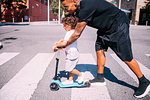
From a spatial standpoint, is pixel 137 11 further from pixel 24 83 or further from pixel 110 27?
pixel 24 83

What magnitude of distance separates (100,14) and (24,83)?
1989 mm

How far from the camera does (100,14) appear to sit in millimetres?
2371

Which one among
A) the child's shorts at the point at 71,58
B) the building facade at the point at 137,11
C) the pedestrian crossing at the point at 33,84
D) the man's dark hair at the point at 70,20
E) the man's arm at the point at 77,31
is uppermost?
the building facade at the point at 137,11

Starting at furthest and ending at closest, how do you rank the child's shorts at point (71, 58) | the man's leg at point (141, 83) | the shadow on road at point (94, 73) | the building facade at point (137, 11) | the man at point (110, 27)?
the building facade at point (137, 11) → the shadow on road at point (94, 73) → the child's shorts at point (71, 58) → the man's leg at point (141, 83) → the man at point (110, 27)

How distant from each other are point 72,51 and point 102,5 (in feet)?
3.06

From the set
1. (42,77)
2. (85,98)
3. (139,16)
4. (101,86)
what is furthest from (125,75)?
(139,16)

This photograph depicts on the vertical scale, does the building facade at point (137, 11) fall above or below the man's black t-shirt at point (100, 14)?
above

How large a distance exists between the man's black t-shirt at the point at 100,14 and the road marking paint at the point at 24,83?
5.24 feet

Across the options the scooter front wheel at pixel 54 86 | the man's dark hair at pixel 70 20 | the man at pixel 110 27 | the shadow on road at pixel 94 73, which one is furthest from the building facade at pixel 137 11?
the scooter front wheel at pixel 54 86

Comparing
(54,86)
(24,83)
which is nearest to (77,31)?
(54,86)

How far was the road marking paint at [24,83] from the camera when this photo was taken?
260 cm

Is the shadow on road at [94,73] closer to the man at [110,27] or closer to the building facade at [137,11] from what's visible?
the man at [110,27]

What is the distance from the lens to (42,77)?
3410 mm

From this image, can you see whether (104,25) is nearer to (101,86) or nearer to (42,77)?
(101,86)
